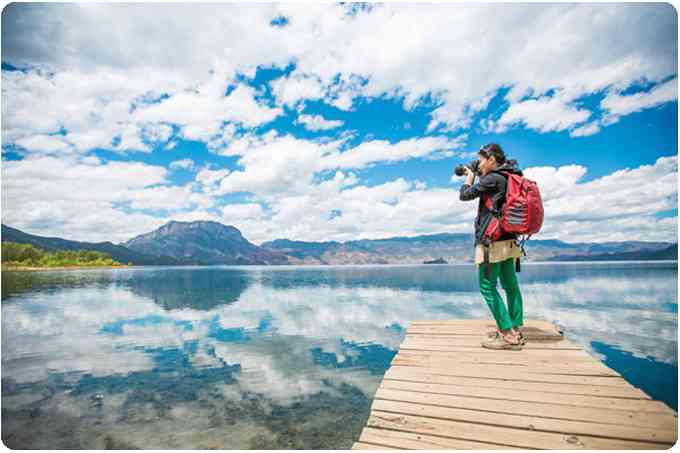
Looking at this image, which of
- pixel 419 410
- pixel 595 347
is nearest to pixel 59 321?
pixel 419 410

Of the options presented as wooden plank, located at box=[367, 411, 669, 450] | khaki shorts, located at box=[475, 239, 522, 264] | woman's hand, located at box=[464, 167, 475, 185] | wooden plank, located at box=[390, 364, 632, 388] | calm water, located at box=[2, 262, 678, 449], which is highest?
woman's hand, located at box=[464, 167, 475, 185]

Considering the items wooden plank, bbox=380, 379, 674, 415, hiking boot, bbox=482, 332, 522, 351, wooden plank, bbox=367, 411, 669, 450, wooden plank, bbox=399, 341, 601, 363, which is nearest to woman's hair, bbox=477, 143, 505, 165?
hiking boot, bbox=482, 332, 522, 351

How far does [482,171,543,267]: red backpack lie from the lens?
5930 millimetres

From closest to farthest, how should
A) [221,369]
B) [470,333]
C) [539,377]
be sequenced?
[539,377] → [470,333] → [221,369]

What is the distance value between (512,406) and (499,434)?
2.32 feet

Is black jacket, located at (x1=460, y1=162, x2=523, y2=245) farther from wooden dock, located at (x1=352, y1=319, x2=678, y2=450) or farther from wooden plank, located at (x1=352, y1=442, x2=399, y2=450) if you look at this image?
wooden plank, located at (x1=352, y1=442, x2=399, y2=450)

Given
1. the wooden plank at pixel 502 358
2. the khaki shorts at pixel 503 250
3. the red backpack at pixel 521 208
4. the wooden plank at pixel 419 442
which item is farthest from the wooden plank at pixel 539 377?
the red backpack at pixel 521 208

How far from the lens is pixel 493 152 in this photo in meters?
6.86

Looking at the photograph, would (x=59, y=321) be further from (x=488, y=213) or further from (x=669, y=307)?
(x=669, y=307)

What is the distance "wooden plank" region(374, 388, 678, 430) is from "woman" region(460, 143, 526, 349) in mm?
2173

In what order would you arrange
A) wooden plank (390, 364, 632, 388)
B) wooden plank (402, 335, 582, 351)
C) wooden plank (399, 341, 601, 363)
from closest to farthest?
wooden plank (390, 364, 632, 388)
wooden plank (399, 341, 601, 363)
wooden plank (402, 335, 582, 351)

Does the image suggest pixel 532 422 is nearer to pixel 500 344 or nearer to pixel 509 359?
pixel 509 359

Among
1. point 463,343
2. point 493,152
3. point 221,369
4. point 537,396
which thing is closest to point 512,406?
point 537,396

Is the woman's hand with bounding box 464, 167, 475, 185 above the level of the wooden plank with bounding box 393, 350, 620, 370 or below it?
above
